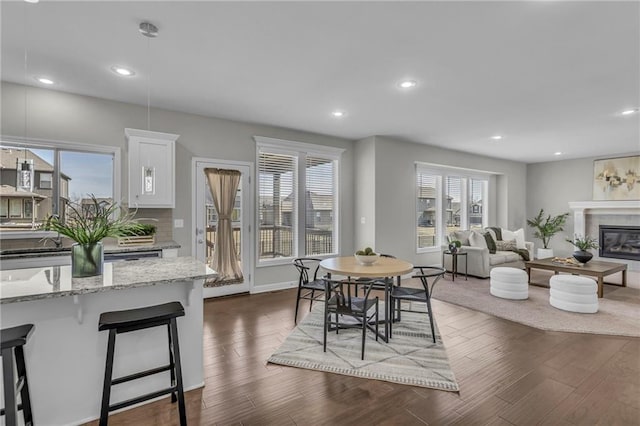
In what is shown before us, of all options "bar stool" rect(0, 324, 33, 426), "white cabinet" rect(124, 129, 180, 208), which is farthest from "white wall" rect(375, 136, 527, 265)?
"bar stool" rect(0, 324, 33, 426)

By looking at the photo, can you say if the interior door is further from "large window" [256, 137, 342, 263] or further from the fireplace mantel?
the fireplace mantel

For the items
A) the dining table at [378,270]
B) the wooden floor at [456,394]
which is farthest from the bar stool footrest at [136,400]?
the dining table at [378,270]

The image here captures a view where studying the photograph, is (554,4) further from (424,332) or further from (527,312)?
(527,312)

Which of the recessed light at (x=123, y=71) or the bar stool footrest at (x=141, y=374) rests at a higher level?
the recessed light at (x=123, y=71)

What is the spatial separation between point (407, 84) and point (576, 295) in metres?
3.43

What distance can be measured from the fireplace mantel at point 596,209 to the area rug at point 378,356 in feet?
21.8

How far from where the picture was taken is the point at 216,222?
15.3ft

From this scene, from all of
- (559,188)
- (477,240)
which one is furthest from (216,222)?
(559,188)

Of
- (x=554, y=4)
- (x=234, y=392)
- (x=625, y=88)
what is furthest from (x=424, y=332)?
(x=625, y=88)

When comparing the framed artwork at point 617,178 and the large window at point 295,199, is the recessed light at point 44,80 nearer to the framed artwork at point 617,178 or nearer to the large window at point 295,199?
the large window at point 295,199

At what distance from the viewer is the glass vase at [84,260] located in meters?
2.00

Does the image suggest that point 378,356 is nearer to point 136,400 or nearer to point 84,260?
point 136,400

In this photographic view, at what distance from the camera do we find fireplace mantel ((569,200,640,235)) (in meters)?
6.86

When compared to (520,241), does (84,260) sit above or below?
above
